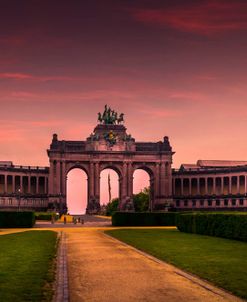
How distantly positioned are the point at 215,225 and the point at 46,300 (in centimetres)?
3335

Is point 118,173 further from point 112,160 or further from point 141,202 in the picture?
point 141,202

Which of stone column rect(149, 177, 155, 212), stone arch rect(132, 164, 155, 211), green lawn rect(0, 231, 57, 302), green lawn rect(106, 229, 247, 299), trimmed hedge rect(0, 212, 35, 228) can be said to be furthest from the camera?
stone column rect(149, 177, 155, 212)

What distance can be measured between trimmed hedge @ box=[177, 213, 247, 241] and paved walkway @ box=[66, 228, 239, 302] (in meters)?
16.1

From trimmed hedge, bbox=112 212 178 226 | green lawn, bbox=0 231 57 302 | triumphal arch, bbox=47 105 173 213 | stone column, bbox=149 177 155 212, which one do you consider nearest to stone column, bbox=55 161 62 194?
triumphal arch, bbox=47 105 173 213

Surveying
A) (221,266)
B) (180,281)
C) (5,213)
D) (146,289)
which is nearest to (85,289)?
(146,289)

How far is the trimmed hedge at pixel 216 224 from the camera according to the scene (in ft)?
135

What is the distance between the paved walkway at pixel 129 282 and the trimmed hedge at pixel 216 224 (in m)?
16.1

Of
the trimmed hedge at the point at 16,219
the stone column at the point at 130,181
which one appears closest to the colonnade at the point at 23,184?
the stone column at the point at 130,181

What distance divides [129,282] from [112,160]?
14155cm

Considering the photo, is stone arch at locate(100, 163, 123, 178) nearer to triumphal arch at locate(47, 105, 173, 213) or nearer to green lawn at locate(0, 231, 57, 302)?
triumphal arch at locate(47, 105, 173, 213)

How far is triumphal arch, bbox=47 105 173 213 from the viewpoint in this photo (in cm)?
15712

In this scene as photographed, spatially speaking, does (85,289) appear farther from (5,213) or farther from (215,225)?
(5,213)

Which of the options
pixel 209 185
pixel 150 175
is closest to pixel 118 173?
pixel 150 175

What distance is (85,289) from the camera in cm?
1761
